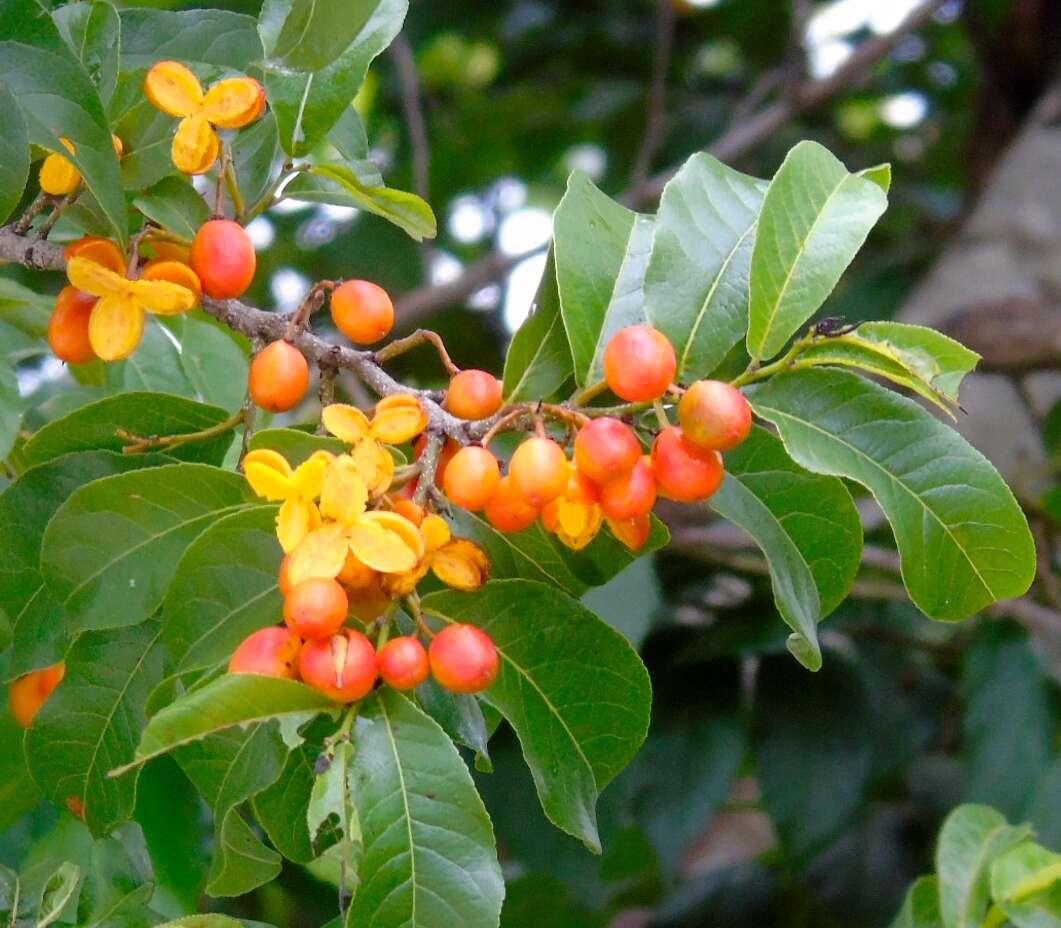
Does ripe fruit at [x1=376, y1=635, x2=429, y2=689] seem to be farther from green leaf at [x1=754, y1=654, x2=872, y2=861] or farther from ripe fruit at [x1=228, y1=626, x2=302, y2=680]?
green leaf at [x1=754, y1=654, x2=872, y2=861]

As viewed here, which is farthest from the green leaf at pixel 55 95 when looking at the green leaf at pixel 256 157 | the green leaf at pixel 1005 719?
the green leaf at pixel 1005 719

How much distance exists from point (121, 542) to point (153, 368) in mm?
440

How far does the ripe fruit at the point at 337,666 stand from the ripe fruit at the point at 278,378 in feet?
0.51

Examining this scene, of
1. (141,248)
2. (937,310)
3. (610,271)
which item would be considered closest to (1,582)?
(141,248)

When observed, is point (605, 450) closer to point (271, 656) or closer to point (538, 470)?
point (538, 470)

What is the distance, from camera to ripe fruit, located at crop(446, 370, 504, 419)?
78 cm

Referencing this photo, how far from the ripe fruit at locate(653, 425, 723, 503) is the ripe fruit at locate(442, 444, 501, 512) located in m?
0.09

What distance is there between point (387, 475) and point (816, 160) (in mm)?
313

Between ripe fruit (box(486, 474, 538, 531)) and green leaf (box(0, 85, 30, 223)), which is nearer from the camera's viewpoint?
ripe fruit (box(486, 474, 538, 531))

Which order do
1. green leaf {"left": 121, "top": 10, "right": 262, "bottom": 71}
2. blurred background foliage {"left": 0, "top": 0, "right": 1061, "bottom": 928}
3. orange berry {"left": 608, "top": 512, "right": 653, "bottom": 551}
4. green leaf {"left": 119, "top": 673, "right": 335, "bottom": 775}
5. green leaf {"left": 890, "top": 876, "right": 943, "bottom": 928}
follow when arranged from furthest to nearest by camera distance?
blurred background foliage {"left": 0, "top": 0, "right": 1061, "bottom": 928} → green leaf {"left": 890, "top": 876, "right": 943, "bottom": 928} → green leaf {"left": 121, "top": 10, "right": 262, "bottom": 71} → orange berry {"left": 608, "top": 512, "right": 653, "bottom": 551} → green leaf {"left": 119, "top": 673, "right": 335, "bottom": 775}

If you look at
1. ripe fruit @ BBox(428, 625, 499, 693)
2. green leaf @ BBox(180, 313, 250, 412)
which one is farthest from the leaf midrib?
green leaf @ BBox(180, 313, 250, 412)

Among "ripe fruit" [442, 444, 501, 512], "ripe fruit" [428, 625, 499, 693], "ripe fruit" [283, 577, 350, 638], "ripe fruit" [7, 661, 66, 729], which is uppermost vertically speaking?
"ripe fruit" [442, 444, 501, 512]

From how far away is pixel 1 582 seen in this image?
2.92ft

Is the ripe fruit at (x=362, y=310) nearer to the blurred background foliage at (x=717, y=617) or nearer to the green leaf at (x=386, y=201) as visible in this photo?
the green leaf at (x=386, y=201)
